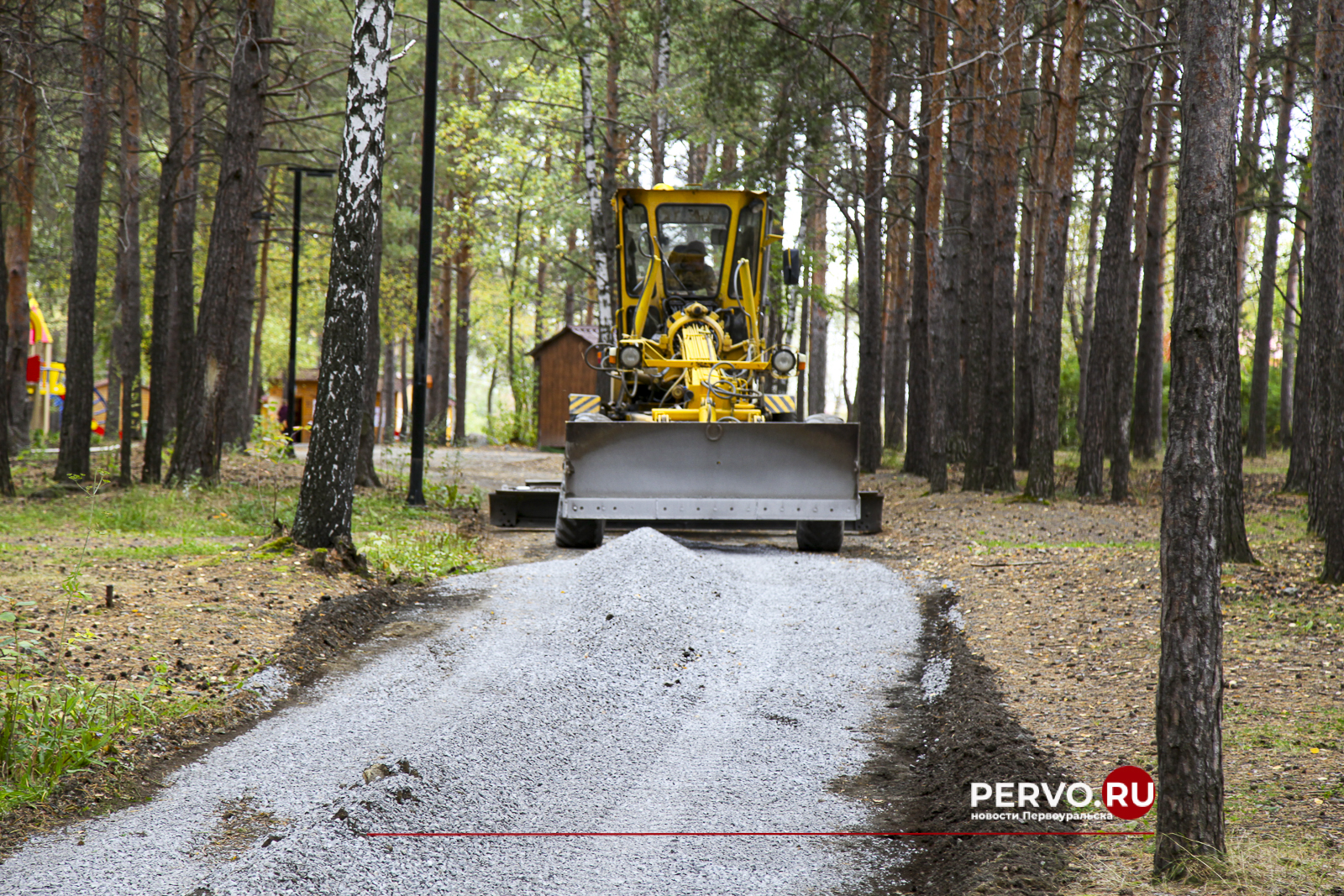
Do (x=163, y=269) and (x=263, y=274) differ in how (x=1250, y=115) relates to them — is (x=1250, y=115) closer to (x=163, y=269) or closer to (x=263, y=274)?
(x=163, y=269)

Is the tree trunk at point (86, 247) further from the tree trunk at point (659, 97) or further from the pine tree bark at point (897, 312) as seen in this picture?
the pine tree bark at point (897, 312)

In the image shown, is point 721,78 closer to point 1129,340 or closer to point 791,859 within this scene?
point 1129,340

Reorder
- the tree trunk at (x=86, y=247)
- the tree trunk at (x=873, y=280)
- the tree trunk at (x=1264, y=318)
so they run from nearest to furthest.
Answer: the tree trunk at (x=86, y=247) < the tree trunk at (x=873, y=280) < the tree trunk at (x=1264, y=318)

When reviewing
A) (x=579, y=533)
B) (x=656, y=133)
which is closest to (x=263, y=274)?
(x=656, y=133)

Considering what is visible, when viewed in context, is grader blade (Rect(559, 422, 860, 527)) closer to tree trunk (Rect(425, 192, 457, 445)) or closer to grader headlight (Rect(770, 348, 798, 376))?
grader headlight (Rect(770, 348, 798, 376))

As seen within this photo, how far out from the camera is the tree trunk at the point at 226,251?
12.4 metres

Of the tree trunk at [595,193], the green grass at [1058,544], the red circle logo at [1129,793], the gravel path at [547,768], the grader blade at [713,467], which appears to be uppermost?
the tree trunk at [595,193]

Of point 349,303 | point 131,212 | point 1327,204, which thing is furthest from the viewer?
point 131,212

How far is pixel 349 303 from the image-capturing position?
8.48 meters

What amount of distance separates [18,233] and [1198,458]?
2273 centimetres

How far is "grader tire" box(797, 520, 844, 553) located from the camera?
10.6m

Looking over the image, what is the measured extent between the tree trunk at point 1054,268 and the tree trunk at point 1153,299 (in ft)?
6.02

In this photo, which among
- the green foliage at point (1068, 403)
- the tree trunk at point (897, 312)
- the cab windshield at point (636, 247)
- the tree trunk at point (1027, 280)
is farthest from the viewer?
the green foliage at point (1068, 403)

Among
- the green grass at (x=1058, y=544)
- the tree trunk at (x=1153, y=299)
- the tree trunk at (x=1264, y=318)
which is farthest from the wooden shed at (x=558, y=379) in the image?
the green grass at (x=1058, y=544)
